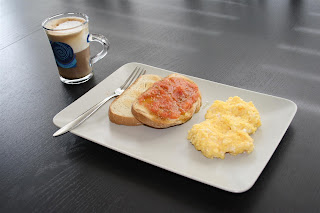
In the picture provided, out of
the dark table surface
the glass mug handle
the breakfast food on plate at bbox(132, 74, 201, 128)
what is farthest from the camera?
the glass mug handle

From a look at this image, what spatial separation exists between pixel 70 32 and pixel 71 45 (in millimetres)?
53

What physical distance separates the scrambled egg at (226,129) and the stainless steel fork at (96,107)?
15.5 inches

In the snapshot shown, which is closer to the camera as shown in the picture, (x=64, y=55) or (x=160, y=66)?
(x=64, y=55)

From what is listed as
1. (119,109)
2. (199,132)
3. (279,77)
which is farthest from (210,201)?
(279,77)

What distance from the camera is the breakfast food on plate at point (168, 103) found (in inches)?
50.5

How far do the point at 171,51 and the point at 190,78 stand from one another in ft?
1.19

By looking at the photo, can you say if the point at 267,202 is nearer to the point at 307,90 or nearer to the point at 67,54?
the point at 307,90

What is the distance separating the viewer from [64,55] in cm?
159

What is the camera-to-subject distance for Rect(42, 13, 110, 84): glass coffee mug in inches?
61.2

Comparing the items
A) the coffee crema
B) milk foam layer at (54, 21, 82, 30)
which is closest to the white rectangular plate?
the coffee crema

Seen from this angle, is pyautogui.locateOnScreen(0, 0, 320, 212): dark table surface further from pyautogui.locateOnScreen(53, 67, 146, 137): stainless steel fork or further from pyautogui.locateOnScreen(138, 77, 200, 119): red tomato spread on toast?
pyautogui.locateOnScreen(138, 77, 200, 119): red tomato spread on toast

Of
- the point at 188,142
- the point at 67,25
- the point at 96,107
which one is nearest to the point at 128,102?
the point at 96,107

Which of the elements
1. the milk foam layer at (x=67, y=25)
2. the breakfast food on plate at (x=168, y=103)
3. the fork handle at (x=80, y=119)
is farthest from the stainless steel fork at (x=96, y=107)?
the milk foam layer at (x=67, y=25)

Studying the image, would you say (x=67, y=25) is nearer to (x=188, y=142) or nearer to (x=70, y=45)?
(x=70, y=45)
